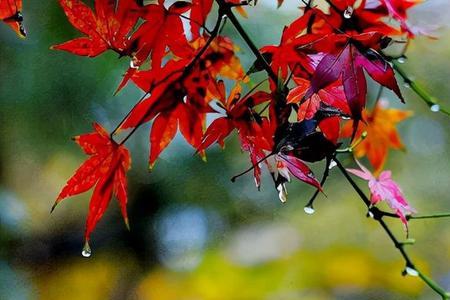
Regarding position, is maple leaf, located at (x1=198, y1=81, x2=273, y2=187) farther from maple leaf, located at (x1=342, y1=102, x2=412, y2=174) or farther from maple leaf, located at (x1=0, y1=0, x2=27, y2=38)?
maple leaf, located at (x1=342, y1=102, x2=412, y2=174)

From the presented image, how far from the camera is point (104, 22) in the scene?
464 mm

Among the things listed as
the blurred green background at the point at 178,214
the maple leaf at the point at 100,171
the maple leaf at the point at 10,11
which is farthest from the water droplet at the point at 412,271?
the blurred green background at the point at 178,214

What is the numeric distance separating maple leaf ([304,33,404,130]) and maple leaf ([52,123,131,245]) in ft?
0.63

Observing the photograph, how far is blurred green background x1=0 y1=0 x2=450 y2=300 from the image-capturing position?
55.8 inches

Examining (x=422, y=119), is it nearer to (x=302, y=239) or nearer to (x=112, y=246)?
(x=302, y=239)

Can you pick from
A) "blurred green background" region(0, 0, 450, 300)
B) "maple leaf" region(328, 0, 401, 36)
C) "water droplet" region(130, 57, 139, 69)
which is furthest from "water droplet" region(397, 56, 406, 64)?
"blurred green background" region(0, 0, 450, 300)

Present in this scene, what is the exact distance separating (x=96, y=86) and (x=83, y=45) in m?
0.94

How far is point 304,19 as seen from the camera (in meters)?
0.48

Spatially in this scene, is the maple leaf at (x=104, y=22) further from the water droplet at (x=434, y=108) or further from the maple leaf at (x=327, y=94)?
the water droplet at (x=434, y=108)

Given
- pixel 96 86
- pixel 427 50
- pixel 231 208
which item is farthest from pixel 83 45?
pixel 427 50

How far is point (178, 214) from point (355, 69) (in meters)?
1.12

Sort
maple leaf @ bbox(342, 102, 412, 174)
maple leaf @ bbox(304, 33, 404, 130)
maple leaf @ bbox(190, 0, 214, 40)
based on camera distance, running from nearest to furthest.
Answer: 1. maple leaf @ bbox(304, 33, 404, 130)
2. maple leaf @ bbox(190, 0, 214, 40)
3. maple leaf @ bbox(342, 102, 412, 174)

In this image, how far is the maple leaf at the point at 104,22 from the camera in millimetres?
464

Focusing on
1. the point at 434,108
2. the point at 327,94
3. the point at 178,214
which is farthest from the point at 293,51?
the point at 178,214
